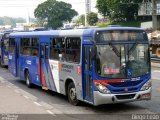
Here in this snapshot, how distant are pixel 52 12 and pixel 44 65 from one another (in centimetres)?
11632

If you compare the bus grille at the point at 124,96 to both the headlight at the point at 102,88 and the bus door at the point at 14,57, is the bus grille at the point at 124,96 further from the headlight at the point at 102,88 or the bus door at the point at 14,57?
the bus door at the point at 14,57

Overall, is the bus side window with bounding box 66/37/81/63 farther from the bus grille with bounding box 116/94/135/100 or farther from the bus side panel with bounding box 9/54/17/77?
the bus side panel with bounding box 9/54/17/77

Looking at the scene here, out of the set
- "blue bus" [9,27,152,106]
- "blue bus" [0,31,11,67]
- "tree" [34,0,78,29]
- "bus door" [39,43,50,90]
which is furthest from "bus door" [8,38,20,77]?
"tree" [34,0,78,29]

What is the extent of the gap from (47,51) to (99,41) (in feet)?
14.2

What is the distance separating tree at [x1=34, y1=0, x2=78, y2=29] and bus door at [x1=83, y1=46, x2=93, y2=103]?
118 meters

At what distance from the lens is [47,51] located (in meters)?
15.7

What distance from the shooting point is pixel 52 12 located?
5162 inches

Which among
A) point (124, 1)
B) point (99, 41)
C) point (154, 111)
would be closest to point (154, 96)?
Answer: point (154, 111)

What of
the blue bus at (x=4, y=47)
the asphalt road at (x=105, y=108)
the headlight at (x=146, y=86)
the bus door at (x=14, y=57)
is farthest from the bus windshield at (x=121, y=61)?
the blue bus at (x=4, y=47)

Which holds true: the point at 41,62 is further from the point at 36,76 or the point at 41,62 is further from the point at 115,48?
the point at 115,48

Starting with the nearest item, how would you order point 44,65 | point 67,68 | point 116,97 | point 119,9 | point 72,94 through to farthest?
1. point 116,97
2. point 72,94
3. point 67,68
4. point 44,65
5. point 119,9

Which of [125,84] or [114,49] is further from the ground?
[114,49]

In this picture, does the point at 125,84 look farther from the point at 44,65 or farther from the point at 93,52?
the point at 44,65

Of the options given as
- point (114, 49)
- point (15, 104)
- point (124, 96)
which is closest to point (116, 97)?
point (124, 96)
